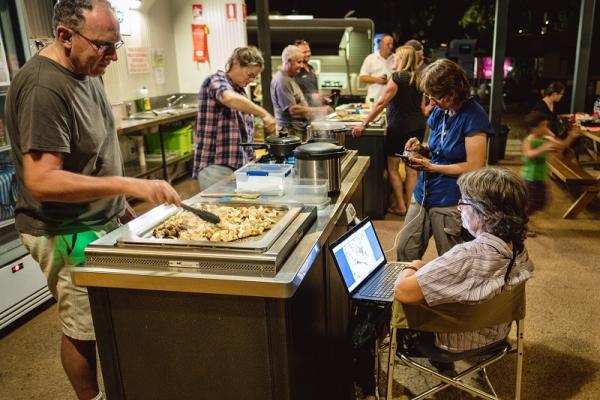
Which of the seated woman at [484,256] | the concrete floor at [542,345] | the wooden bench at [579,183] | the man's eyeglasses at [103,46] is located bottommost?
the concrete floor at [542,345]

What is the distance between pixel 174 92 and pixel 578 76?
19.9 feet

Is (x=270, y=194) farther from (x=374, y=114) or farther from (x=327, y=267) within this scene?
(x=374, y=114)

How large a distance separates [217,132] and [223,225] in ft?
5.15

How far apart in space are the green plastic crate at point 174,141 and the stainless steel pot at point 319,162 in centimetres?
505

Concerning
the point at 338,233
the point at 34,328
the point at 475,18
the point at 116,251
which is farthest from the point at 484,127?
the point at 475,18

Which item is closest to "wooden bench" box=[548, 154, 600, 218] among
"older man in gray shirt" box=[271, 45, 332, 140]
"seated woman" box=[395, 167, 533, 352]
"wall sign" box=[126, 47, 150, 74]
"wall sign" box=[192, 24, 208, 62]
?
"older man in gray shirt" box=[271, 45, 332, 140]

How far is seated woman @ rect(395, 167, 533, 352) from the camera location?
1920mm

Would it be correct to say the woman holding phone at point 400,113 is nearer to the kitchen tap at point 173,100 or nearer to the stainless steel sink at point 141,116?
the stainless steel sink at point 141,116

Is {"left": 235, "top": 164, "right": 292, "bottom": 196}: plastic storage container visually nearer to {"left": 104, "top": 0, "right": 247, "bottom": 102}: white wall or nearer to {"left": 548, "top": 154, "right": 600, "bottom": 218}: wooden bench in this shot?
{"left": 548, "top": 154, "right": 600, "bottom": 218}: wooden bench

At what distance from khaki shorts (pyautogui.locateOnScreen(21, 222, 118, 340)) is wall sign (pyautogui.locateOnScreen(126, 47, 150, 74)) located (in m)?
5.31

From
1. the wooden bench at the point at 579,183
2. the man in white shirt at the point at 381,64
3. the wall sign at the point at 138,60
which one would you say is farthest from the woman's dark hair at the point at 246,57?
the man in white shirt at the point at 381,64

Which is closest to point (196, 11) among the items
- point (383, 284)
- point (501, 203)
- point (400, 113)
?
point (400, 113)

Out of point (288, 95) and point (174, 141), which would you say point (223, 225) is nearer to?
point (288, 95)

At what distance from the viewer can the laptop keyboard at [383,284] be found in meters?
2.39
